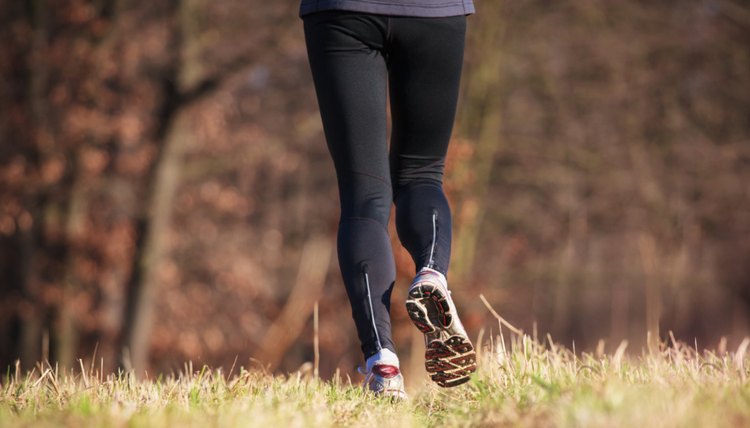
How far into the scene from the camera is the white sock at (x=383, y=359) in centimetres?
289

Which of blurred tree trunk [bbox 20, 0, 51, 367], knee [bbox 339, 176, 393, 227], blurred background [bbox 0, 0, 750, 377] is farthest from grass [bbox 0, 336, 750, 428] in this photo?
blurred tree trunk [bbox 20, 0, 51, 367]

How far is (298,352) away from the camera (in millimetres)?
19750

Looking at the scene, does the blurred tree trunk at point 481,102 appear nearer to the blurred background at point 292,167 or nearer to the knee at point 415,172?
the blurred background at point 292,167

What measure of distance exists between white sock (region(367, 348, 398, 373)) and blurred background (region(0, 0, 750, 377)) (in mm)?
4854

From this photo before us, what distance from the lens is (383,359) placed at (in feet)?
9.50

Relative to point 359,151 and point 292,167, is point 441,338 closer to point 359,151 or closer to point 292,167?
point 359,151

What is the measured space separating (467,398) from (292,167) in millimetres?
11059

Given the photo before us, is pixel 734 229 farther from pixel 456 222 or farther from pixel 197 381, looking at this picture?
pixel 197 381

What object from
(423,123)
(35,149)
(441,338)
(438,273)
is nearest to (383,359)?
(441,338)

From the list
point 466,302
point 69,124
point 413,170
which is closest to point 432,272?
point 413,170

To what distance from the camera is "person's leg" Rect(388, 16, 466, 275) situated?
302 centimetres

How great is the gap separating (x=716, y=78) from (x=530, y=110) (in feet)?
10.1

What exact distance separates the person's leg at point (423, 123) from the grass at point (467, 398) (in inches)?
18.1

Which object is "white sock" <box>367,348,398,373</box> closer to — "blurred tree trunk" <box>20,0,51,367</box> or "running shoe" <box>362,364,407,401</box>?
"running shoe" <box>362,364,407,401</box>
